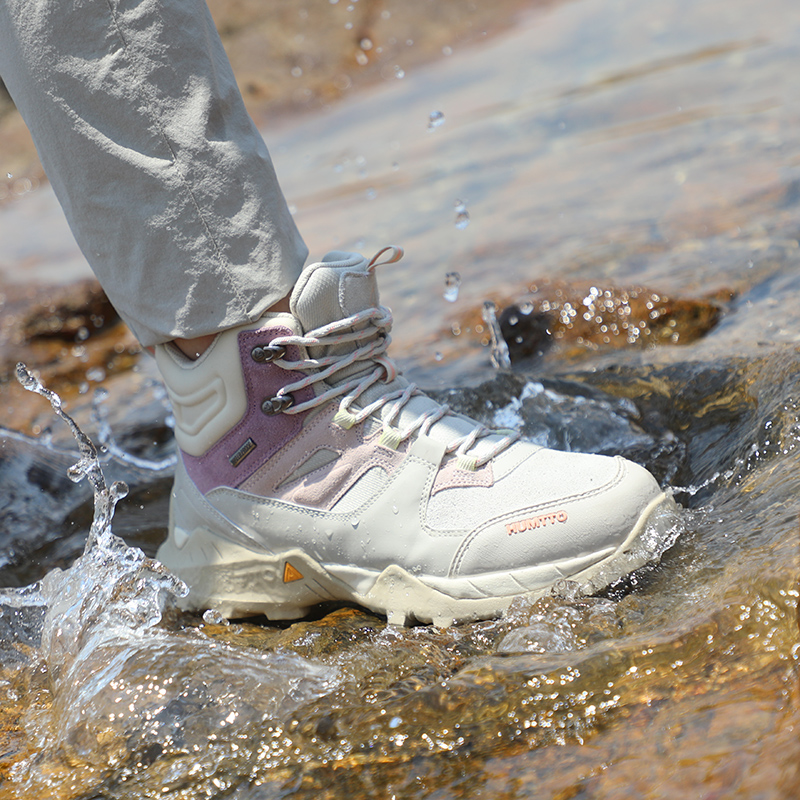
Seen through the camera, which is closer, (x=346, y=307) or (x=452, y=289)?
(x=346, y=307)

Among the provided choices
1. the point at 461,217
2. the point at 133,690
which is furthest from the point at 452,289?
the point at 133,690

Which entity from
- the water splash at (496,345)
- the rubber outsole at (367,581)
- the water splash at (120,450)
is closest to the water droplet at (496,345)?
the water splash at (496,345)

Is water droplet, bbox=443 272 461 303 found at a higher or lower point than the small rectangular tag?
lower

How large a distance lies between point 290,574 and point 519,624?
1.32 ft

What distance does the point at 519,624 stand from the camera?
1.17 metres

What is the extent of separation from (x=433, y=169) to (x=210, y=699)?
449cm

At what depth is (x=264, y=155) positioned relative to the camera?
1.31 meters

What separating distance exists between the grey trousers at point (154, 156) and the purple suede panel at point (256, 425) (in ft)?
0.18

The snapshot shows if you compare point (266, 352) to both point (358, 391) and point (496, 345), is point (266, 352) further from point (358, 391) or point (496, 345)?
point (496, 345)

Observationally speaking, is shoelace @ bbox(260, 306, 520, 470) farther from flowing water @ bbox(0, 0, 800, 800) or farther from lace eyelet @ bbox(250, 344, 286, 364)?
flowing water @ bbox(0, 0, 800, 800)

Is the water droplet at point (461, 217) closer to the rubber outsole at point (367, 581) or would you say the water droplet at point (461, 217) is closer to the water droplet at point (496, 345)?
the water droplet at point (496, 345)

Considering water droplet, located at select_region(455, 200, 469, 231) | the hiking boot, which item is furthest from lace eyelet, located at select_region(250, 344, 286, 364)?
water droplet, located at select_region(455, 200, 469, 231)

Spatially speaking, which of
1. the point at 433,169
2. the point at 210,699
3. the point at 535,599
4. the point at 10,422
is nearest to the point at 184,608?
the point at 210,699

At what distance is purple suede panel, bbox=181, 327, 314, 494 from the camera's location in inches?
51.4
